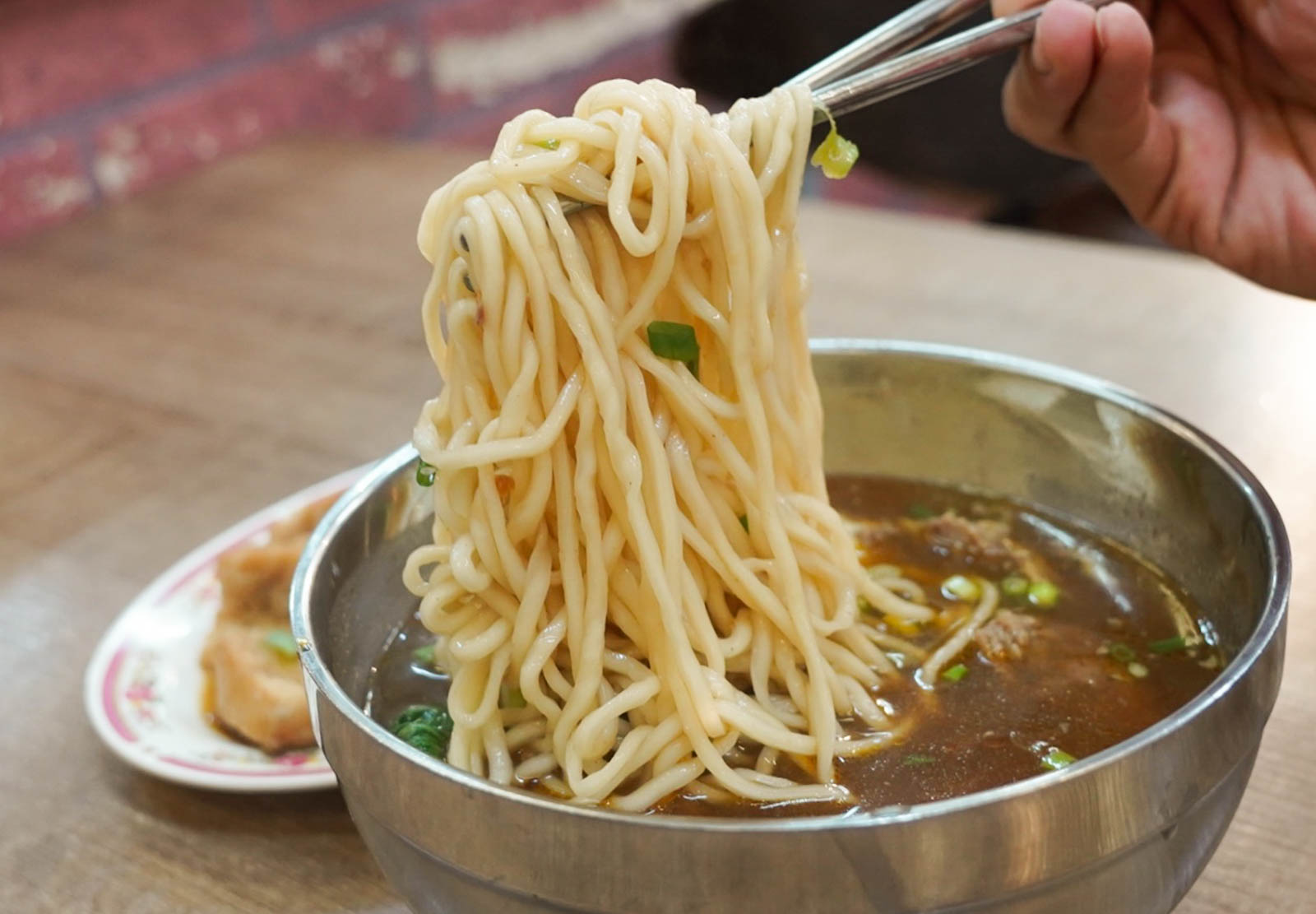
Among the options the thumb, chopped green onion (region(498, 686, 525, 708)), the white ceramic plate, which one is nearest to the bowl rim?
chopped green onion (region(498, 686, 525, 708))

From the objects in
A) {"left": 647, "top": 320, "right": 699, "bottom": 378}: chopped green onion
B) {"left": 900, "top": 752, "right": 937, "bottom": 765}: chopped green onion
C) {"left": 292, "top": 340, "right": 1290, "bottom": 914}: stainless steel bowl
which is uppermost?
{"left": 647, "top": 320, "right": 699, "bottom": 378}: chopped green onion

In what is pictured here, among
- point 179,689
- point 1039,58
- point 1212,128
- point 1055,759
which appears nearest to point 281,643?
point 179,689

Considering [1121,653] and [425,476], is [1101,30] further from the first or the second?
[425,476]

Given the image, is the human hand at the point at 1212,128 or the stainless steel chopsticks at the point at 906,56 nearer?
the stainless steel chopsticks at the point at 906,56

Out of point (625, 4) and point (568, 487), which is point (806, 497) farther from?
point (625, 4)

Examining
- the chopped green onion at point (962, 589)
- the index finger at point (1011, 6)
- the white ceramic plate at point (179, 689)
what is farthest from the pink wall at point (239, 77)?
the chopped green onion at point (962, 589)

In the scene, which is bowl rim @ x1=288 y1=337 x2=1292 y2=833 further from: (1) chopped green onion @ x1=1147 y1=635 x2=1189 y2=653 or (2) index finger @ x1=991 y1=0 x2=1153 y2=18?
(2) index finger @ x1=991 y1=0 x2=1153 y2=18

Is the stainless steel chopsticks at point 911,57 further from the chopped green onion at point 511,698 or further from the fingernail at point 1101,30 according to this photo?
the chopped green onion at point 511,698
